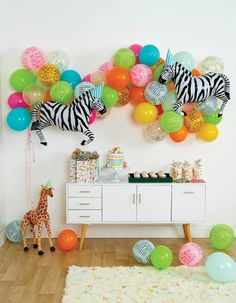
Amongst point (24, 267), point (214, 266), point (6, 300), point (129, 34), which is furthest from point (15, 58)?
point (214, 266)

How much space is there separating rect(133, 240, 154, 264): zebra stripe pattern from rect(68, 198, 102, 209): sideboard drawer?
1.91 ft

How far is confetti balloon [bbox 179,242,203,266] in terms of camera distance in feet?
11.2

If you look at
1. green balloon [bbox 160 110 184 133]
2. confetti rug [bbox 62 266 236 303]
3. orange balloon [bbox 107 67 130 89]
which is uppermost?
orange balloon [bbox 107 67 130 89]

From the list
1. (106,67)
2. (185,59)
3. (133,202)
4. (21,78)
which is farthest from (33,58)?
(133,202)

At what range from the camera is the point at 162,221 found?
393 cm

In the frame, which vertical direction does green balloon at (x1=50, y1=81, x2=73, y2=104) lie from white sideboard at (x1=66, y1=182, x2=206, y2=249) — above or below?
above

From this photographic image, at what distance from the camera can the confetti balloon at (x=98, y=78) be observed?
3.79 metres

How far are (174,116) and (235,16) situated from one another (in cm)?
127

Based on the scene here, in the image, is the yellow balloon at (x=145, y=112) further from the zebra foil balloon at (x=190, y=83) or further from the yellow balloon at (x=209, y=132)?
the yellow balloon at (x=209, y=132)

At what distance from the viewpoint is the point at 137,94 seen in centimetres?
388

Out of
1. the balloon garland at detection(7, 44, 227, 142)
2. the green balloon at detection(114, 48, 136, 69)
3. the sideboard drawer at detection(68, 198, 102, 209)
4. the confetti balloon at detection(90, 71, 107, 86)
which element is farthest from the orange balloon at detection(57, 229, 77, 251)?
the green balloon at detection(114, 48, 136, 69)

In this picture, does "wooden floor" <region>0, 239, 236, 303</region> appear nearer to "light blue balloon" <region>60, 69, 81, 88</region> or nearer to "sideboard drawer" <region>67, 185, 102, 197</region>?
"sideboard drawer" <region>67, 185, 102, 197</region>

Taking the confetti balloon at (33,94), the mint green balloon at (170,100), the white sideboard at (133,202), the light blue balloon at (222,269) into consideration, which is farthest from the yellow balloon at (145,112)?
the light blue balloon at (222,269)

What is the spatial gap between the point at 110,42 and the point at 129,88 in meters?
0.51
